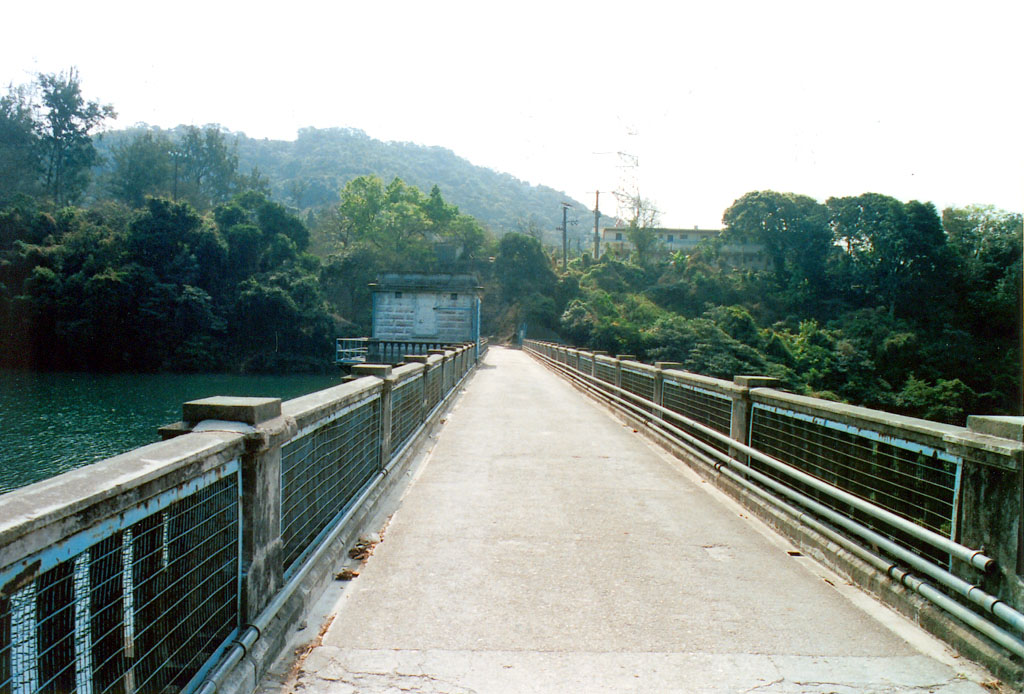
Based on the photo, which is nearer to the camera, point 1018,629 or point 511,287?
point 1018,629

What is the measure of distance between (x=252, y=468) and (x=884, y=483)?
4.07 metres

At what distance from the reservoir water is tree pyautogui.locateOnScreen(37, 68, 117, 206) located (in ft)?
98.4

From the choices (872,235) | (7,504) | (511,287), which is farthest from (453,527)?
(872,235)

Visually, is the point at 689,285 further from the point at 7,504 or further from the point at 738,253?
the point at 7,504

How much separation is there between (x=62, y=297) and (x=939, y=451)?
60.4m

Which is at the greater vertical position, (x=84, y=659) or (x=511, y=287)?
(x=511, y=287)

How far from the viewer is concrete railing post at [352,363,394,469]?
6.46m

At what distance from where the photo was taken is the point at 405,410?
8.22 metres

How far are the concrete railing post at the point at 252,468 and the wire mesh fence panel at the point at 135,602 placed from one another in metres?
0.07

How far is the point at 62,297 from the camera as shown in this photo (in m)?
50.8

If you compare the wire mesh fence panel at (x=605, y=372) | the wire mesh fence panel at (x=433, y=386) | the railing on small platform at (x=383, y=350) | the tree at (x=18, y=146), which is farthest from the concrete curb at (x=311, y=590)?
the tree at (x=18, y=146)

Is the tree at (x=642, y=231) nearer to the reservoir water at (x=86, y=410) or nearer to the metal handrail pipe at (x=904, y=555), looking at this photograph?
the reservoir water at (x=86, y=410)

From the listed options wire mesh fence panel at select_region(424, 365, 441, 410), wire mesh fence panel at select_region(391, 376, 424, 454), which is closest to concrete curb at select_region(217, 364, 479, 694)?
wire mesh fence panel at select_region(391, 376, 424, 454)

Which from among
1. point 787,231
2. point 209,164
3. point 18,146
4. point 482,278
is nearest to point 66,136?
point 18,146
